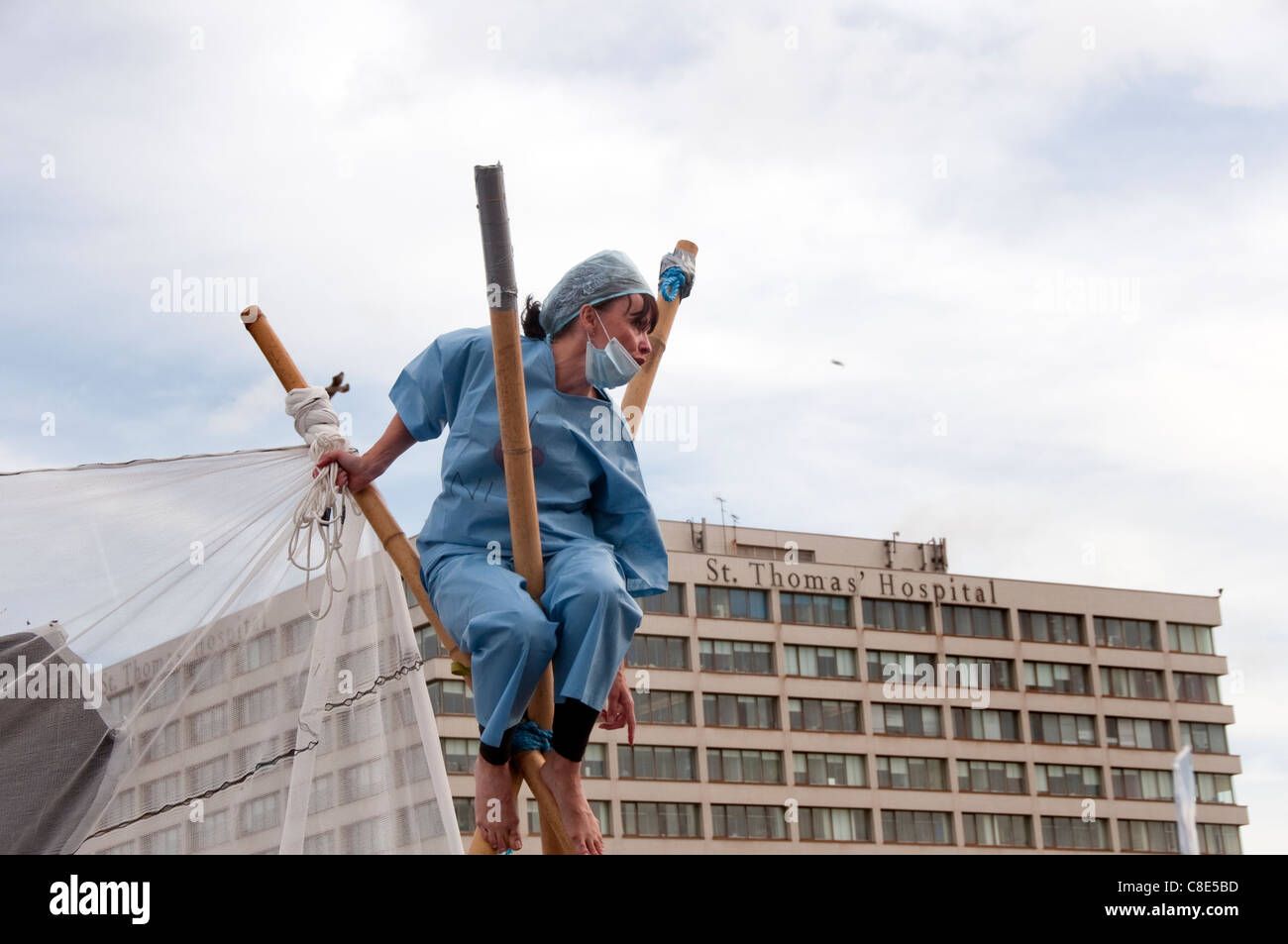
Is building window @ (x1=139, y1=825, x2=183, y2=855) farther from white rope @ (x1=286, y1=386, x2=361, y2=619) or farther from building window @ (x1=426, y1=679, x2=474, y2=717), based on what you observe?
building window @ (x1=426, y1=679, x2=474, y2=717)

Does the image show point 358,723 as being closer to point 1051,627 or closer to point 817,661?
point 817,661

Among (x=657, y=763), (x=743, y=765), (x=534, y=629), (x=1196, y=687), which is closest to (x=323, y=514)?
(x=534, y=629)

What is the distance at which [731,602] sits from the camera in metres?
79.1

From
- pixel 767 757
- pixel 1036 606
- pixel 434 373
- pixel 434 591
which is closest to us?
pixel 434 591

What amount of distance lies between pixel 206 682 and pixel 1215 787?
91.9m

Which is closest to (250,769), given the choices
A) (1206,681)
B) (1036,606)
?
(1036,606)

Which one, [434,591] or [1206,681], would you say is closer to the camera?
[434,591]

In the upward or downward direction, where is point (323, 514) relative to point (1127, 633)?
downward

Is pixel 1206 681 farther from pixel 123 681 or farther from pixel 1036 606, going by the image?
pixel 123 681
